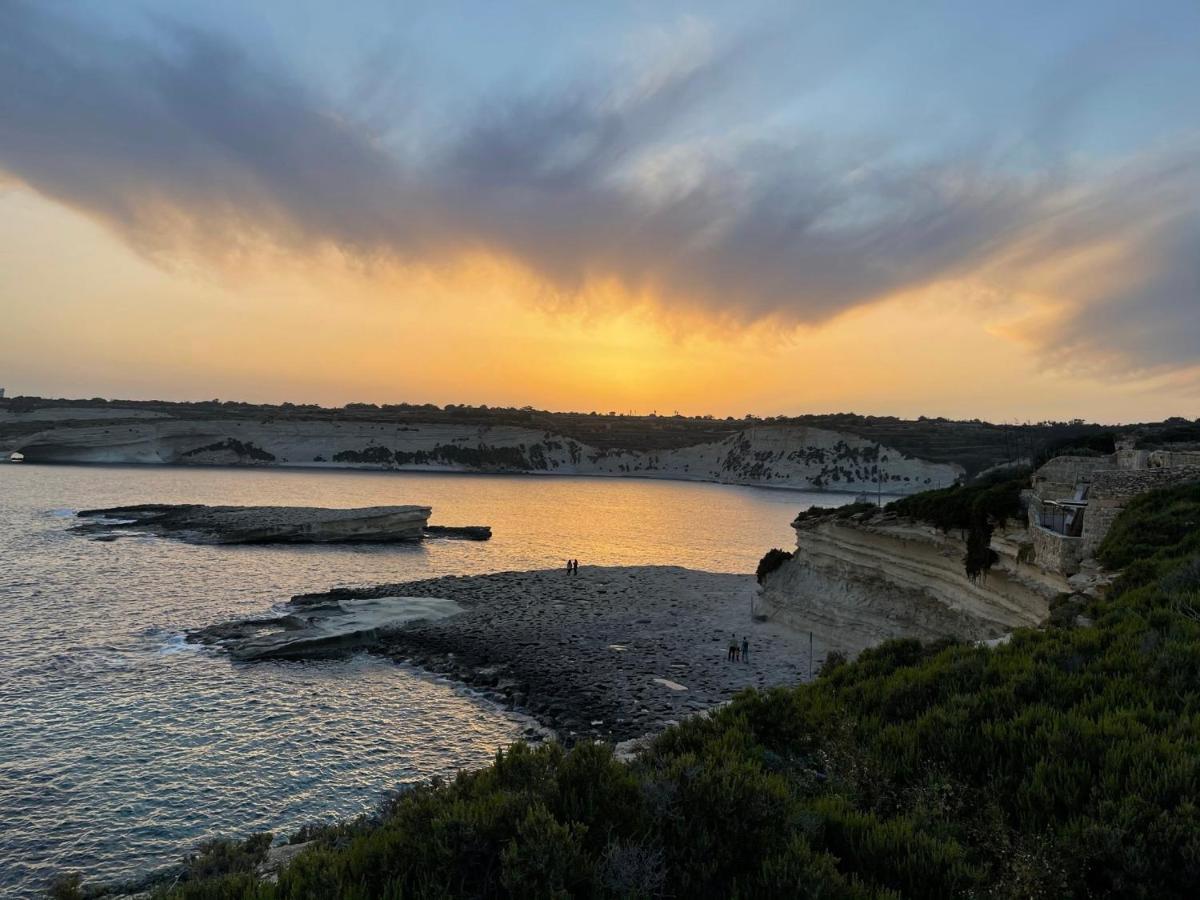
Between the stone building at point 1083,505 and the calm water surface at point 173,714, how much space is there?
15.4m

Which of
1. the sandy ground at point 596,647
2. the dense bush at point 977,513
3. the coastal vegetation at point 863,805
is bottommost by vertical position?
the sandy ground at point 596,647

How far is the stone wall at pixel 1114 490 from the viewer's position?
15.8m

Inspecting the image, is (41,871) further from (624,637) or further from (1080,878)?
(624,637)

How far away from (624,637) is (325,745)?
1477cm

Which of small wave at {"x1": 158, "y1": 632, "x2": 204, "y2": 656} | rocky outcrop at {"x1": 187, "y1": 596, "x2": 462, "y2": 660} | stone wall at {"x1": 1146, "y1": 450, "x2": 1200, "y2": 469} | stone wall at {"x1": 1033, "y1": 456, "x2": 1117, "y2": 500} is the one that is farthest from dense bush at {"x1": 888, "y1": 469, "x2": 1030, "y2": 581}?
small wave at {"x1": 158, "y1": 632, "x2": 204, "y2": 656}

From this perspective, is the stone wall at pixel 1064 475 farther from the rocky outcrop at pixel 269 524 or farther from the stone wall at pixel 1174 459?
the rocky outcrop at pixel 269 524

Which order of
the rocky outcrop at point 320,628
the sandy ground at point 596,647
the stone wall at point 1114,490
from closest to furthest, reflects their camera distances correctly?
the stone wall at point 1114,490
the sandy ground at point 596,647
the rocky outcrop at point 320,628

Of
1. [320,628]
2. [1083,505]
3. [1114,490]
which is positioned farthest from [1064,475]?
[320,628]

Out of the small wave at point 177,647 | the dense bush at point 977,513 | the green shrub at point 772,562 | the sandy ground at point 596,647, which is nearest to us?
the dense bush at point 977,513

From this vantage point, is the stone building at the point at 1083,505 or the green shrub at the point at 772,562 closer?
the stone building at the point at 1083,505

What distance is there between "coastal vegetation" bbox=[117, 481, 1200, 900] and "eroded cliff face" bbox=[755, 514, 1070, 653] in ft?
32.8

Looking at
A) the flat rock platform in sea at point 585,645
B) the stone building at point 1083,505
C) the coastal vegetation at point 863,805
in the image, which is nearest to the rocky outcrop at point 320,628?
the flat rock platform in sea at point 585,645

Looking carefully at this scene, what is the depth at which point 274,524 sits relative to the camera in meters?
53.2

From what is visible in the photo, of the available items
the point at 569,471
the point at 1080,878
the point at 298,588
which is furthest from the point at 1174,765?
the point at 569,471
